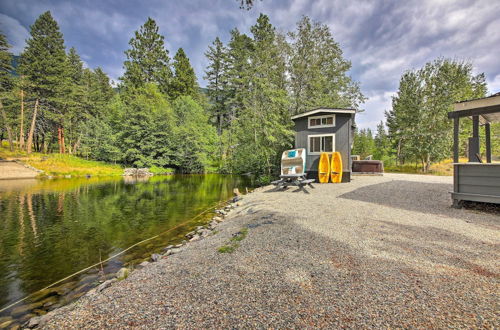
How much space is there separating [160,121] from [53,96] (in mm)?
13175

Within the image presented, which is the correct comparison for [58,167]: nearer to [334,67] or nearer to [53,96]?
Answer: [53,96]

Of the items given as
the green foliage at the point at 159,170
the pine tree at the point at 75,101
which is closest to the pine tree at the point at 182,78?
the pine tree at the point at 75,101

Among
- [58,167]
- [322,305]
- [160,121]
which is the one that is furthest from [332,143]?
[58,167]

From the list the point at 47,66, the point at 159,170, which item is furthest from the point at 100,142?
the point at 47,66

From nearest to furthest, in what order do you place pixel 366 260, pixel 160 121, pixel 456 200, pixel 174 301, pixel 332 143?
1. pixel 174 301
2. pixel 366 260
3. pixel 456 200
4. pixel 332 143
5. pixel 160 121

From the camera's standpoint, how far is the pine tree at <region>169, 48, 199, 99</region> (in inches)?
1441

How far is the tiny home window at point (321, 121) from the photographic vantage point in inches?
546

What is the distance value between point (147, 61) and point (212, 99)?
11.9 meters

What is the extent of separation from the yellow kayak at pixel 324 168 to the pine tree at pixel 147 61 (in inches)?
1257

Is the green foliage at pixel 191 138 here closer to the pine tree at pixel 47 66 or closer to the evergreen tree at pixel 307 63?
the pine tree at pixel 47 66

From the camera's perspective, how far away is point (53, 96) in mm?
26844

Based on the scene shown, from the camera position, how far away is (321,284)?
8.87ft

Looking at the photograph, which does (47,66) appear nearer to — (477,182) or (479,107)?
(479,107)

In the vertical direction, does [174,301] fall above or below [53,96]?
below
